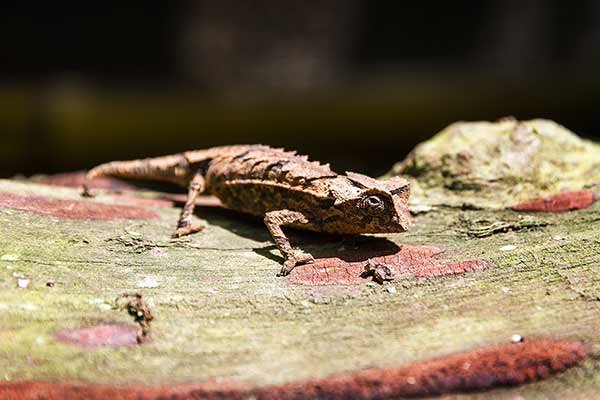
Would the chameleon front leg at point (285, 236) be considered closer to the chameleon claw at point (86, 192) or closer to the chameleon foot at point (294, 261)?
the chameleon foot at point (294, 261)

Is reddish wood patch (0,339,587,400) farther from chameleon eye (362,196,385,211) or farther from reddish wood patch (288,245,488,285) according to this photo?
chameleon eye (362,196,385,211)

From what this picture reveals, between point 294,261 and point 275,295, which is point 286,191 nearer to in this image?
point 294,261

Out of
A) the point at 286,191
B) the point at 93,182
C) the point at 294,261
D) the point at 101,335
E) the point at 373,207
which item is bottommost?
the point at 93,182

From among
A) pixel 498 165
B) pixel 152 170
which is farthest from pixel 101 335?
pixel 498 165

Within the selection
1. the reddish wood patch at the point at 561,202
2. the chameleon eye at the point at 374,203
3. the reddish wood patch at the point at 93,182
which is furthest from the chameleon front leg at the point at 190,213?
the reddish wood patch at the point at 561,202

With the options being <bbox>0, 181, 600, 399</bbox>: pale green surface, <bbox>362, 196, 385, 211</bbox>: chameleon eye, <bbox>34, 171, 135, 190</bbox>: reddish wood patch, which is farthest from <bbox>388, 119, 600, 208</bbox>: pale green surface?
<bbox>34, 171, 135, 190</bbox>: reddish wood patch

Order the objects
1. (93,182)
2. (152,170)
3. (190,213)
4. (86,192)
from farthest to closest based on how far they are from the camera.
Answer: (93,182), (152,170), (86,192), (190,213)

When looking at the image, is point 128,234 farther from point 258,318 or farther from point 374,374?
point 374,374

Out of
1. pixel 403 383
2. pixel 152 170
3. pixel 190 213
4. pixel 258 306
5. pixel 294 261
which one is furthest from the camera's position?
pixel 152 170
